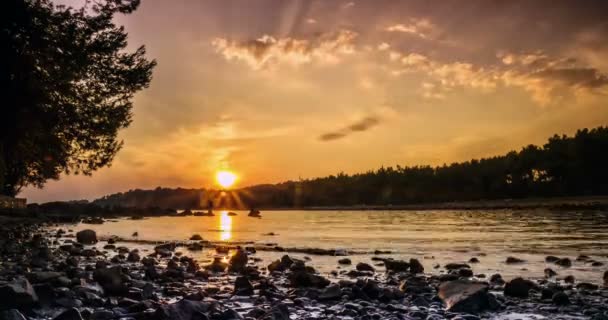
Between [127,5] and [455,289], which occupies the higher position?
[127,5]

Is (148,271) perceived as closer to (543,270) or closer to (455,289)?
(455,289)

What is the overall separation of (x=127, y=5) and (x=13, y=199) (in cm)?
5035

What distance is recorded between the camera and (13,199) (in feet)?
216

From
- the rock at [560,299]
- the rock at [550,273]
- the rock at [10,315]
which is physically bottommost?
the rock at [550,273]

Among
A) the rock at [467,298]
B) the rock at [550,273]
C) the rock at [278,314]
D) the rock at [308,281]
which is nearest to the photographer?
the rock at [278,314]

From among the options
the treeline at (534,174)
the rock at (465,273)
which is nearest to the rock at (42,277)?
the rock at (465,273)

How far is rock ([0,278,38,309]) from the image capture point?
8.09 metres

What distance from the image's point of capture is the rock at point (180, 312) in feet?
24.8

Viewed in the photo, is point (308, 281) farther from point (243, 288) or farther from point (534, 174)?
point (534, 174)

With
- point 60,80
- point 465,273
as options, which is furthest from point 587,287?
point 60,80

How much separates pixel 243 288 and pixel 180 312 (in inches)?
139

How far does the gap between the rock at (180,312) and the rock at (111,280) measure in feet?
9.61

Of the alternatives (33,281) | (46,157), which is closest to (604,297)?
(33,281)

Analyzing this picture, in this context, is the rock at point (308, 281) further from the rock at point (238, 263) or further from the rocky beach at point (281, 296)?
the rock at point (238, 263)
